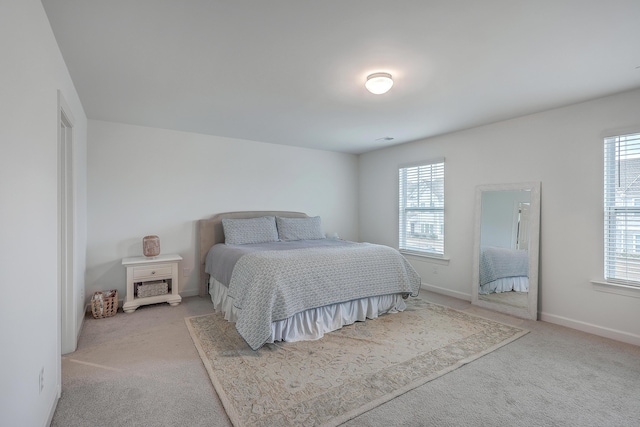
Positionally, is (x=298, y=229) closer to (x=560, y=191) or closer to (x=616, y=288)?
(x=560, y=191)

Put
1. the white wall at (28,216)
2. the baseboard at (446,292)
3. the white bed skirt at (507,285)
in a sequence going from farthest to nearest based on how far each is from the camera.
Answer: the baseboard at (446,292) < the white bed skirt at (507,285) < the white wall at (28,216)

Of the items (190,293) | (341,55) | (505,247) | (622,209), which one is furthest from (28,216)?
(622,209)

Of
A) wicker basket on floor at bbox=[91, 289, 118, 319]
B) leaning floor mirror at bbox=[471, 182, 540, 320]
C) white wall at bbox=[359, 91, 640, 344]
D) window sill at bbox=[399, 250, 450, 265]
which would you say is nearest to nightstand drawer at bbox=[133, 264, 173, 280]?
wicker basket on floor at bbox=[91, 289, 118, 319]

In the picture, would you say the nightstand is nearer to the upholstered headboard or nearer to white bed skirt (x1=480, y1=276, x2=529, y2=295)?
the upholstered headboard

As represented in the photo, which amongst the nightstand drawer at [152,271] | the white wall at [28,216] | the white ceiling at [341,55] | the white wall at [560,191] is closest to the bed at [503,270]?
the white wall at [560,191]

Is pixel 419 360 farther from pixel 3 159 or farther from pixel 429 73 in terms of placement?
pixel 3 159

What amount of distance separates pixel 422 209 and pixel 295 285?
2.87 m

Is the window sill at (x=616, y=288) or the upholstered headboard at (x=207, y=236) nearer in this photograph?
Result: the window sill at (x=616, y=288)

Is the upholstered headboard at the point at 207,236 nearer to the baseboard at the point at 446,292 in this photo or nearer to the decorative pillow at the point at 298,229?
the decorative pillow at the point at 298,229

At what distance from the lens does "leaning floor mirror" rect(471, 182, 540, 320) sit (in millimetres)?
3527

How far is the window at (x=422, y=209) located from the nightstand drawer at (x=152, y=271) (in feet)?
11.8

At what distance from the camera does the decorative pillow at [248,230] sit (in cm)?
432

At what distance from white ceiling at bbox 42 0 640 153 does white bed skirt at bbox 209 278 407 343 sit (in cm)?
214

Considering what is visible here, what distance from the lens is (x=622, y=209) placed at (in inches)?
116
